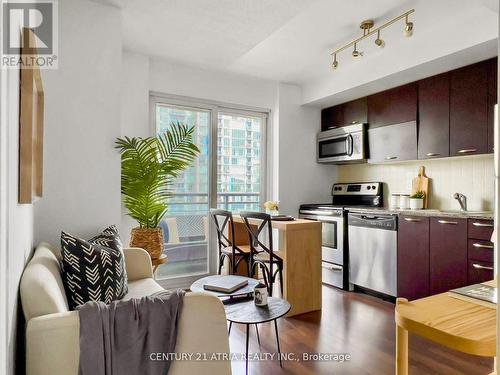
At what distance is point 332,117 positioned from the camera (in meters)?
4.52

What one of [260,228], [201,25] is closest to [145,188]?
[260,228]

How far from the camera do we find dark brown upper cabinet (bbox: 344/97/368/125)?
402 centimetres

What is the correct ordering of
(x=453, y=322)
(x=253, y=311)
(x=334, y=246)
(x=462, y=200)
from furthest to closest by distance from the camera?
(x=334, y=246)
(x=462, y=200)
(x=253, y=311)
(x=453, y=322)

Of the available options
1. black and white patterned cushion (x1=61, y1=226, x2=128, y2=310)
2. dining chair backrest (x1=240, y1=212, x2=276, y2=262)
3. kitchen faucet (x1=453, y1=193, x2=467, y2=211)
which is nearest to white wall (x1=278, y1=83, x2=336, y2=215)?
dining chair backrest (x1=240, y1=212, x2=276, y2=262)

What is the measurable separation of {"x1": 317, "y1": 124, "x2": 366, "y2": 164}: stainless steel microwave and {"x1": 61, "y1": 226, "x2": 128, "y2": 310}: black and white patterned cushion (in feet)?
10.4

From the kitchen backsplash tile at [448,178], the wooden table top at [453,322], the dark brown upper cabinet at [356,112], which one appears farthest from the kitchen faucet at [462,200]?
the wooden table top at [453,322]

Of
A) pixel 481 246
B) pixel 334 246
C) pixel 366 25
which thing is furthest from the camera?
pixel 334 246

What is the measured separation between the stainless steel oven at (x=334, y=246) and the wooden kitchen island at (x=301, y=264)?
0.67 meters

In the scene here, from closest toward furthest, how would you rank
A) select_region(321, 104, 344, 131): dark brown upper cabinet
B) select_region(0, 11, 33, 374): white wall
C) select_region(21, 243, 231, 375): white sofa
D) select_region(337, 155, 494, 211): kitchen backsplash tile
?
select_region(0, 11, 33, 374): white wall
select_region(21, 243, 231, 375): white sofa
select_region(337, 155, 494, 211): kitchen backsplash tile
select_region(321, 104, 344, 131): dark brown upper cabinet

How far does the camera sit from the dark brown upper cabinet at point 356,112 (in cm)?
402

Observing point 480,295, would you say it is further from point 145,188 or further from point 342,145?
point 342,145

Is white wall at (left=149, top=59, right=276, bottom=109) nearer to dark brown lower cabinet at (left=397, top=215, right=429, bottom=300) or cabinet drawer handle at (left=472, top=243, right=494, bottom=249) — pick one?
dark brown lower cabinet at (left=397, top=215, right=429, bottom=300)

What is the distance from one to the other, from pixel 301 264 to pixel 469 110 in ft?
6.85

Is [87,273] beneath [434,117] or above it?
beneath
